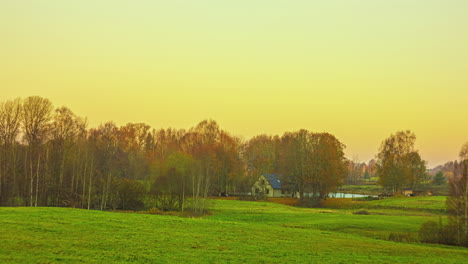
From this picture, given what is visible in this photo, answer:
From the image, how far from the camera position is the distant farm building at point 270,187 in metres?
112

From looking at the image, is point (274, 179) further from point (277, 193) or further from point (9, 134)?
point (9, 134)

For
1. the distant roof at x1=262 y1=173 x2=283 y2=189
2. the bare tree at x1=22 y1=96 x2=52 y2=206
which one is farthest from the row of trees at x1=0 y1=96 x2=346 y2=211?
the distant roof at x1=262 y1=173 x2=283 y2=189

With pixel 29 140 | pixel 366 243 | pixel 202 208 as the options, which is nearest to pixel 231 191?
pixel 202 208

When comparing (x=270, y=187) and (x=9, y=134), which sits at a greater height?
(x=9, y=134)

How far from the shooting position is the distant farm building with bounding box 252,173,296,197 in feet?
366

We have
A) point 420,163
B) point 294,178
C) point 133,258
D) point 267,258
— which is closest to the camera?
point 133,258

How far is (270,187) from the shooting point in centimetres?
11219

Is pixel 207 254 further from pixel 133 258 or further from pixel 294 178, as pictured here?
pixel 294 178

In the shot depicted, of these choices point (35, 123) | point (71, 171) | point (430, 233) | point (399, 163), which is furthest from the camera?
point (399, 163)

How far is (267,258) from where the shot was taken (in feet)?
80.0

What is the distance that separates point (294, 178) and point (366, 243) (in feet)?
234

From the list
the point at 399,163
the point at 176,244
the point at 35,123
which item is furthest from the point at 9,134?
the point at 399,163

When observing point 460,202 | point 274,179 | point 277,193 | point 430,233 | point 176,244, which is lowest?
point 277,193

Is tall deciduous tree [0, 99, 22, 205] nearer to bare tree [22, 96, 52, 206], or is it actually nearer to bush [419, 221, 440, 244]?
bare tree [22, 96, 52, 206]
